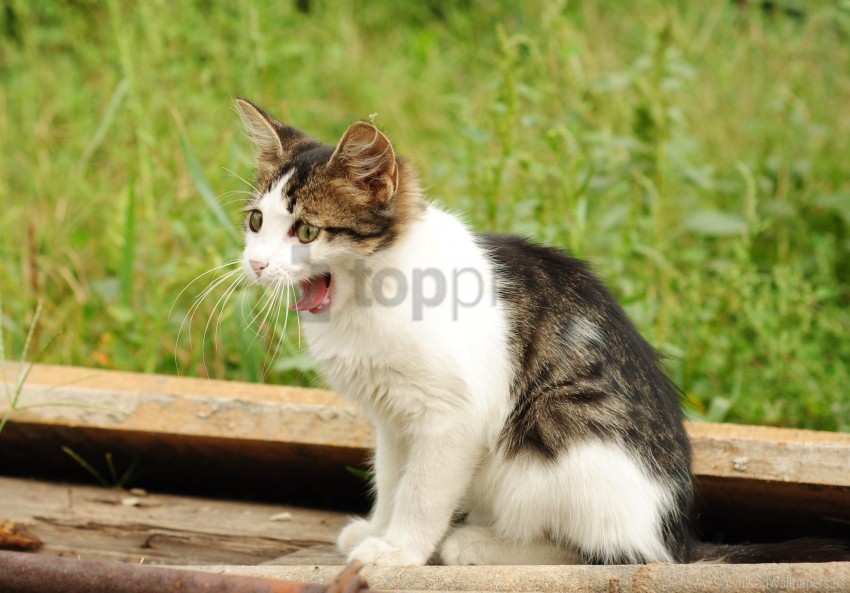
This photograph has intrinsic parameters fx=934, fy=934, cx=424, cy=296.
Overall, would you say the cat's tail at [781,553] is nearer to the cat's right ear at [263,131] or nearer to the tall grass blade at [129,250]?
the cat's right ear at [263,131]

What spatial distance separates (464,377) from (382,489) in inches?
16.3

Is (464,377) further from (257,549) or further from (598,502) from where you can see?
(257,549)

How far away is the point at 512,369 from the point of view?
201 centimetres

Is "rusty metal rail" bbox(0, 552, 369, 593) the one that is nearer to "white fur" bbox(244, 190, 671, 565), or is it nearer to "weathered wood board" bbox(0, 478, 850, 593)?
"weathered wood board" bbox(0, 478, 850, 593)

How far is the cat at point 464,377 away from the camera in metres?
1.91

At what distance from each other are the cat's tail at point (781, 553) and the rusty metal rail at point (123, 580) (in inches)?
37.0

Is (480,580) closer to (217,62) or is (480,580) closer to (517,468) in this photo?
(517,468)

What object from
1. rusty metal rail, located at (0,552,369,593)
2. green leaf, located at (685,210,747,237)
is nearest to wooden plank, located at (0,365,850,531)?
rusty metal rail, located at (0,552,369,593)

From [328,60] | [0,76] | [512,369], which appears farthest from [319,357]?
[0,76]

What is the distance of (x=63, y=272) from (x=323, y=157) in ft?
6.12

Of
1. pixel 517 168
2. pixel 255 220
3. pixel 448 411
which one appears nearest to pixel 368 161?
pixel 255 220

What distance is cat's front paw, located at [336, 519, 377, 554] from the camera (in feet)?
7.01

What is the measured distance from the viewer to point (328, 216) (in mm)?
1913

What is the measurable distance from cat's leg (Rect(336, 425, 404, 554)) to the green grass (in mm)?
614
